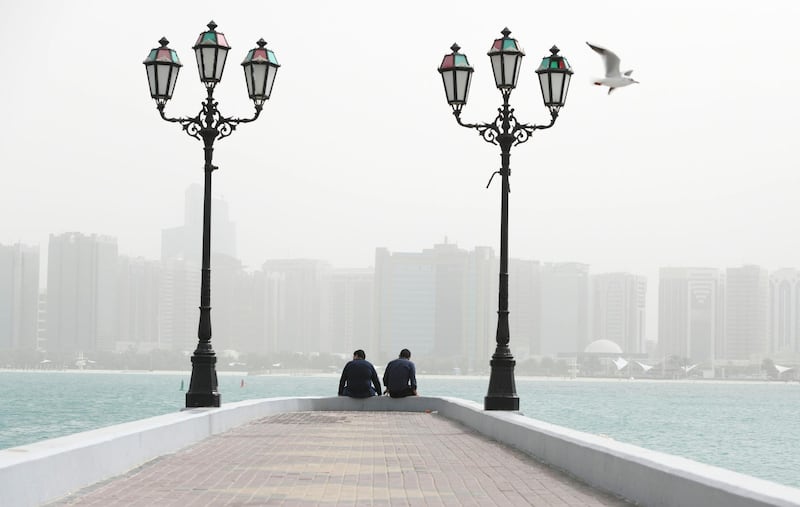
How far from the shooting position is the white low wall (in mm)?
7090

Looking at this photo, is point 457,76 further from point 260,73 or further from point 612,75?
point 612,75

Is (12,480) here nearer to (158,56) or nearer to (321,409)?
(158,56)

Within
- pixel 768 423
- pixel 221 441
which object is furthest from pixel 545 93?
pixel 768 423

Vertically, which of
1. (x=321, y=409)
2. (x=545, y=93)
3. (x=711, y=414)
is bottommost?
(x=711, y=414)

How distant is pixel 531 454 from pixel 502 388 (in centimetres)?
436

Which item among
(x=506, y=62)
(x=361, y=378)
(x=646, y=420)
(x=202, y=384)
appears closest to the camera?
(x=202, y=384)

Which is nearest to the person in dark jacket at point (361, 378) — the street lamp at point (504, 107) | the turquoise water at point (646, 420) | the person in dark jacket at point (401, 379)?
the person in dark jacket at point (401, 379)

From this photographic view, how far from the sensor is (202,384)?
54.5 ft

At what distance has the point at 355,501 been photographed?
8.70m

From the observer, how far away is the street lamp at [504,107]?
55.5 ft

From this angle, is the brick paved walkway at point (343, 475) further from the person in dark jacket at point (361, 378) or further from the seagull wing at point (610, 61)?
the seagull wing at point (610, 61)

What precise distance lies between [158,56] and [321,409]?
26.1 ft

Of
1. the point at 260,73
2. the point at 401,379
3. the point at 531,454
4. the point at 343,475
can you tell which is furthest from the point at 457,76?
the point at 343,475

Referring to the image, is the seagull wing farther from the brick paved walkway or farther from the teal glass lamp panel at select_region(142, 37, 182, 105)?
the brick paved walkway
